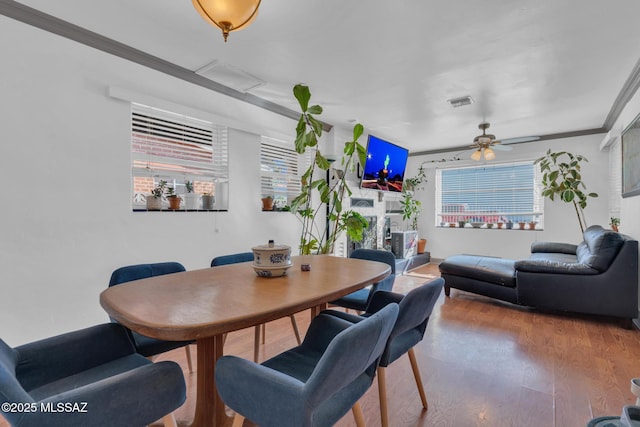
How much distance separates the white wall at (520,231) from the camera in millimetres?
5047

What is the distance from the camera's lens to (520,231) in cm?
572

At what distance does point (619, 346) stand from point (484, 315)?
107 cm

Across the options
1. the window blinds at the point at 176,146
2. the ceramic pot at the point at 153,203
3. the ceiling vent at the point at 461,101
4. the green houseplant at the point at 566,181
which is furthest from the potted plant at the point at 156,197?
the green houseplant at the point at 566,181

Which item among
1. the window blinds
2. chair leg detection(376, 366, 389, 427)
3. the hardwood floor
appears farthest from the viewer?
the window blinds

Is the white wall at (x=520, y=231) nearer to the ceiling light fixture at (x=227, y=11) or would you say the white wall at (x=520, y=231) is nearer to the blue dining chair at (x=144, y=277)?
the blue dining chair at (x=144, y=277)

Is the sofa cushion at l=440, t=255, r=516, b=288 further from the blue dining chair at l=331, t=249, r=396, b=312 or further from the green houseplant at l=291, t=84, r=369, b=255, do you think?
the blue dining chair at l=331, t=249, r=396, b=312

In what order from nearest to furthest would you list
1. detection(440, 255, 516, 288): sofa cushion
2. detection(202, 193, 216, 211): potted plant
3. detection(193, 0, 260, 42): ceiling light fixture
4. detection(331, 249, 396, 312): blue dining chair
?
1. detection(193, 0, 260, 42): ceiling light fixture
2. detection(331, 249, 396, 312): blue dining chair
3. detection(202, 193, 216, 211): potted plant
4. detection(440, 255, 516, 288): sofa cushion

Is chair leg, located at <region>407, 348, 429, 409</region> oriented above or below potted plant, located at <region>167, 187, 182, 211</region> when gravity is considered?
below

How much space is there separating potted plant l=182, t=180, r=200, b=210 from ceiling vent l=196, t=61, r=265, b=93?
107 centimetres

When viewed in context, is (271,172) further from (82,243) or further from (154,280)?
(154,280)

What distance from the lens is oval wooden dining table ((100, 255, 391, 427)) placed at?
1.04 m

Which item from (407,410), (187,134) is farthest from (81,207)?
(407,410)

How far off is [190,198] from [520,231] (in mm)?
5670

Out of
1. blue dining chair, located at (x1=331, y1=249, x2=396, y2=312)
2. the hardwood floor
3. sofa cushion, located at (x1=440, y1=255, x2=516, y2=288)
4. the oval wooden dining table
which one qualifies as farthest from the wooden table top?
sofa cushion, located at (x1=440, y1=255, x2=516, y2=288)
